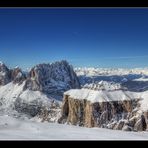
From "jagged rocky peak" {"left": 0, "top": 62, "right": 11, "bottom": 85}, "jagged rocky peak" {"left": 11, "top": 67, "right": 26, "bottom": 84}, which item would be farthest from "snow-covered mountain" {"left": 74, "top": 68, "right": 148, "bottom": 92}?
"jagged rocky peak" {"left": 0, "top": 62, "right": 11, "bottom": 85}

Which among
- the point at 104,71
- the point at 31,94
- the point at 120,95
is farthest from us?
the point at 31,94

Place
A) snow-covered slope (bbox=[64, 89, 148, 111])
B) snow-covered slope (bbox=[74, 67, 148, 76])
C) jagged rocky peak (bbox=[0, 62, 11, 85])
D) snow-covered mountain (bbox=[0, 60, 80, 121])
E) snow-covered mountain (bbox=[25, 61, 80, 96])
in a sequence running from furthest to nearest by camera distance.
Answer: snow-covered slope (bbox=[64, 89, 148, 111]) → snow-covered mountain (bbox=[25, 61, 80, 96]) → snow-covered mountain (bbox=[0, 60, 80, 121]) → snow-covered slope (bbox=[74, 67, 148, 76]) → jagged rocky peak (bbox=[0, 62, 11, 85])

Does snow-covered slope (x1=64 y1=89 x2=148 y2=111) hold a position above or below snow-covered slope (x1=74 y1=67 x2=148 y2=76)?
below

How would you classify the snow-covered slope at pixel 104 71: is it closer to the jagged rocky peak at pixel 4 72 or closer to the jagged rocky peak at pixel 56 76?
the jagged rocky peak at pixel 56 76

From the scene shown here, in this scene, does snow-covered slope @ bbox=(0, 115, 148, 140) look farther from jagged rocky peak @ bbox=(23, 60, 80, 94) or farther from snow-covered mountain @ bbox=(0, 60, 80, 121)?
jagged rocky peak @ bbox=(23, 60, 80, 94)

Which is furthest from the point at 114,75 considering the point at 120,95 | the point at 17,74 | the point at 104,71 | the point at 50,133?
the point at 120,95

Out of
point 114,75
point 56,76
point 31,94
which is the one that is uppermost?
point 56,76

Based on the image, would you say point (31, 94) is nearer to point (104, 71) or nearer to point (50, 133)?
point (104, 71)

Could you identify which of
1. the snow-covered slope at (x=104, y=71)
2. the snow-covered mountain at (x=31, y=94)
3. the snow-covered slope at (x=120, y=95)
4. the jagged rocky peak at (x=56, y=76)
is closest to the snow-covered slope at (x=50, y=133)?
the snow-covered mountain at (x=31, y=94)

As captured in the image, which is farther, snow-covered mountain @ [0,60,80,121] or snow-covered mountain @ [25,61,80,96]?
snow-covered mountain @ [25,61,80,96]
